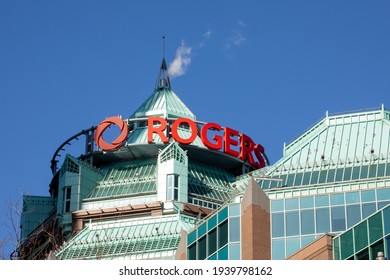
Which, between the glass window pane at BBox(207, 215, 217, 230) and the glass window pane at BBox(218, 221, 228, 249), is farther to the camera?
the glass window pane at BBox(207, 215, 217, 230)

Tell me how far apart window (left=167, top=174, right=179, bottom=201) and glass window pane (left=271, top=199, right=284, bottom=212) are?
122 feet

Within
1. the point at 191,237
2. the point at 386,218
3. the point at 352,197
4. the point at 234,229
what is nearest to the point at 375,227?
the point at 386,218

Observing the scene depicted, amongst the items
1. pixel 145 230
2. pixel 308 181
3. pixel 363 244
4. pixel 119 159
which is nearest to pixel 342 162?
pixel 308 181

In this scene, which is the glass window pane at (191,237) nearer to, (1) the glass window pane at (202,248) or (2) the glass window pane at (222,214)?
(1) the glass window pane at (202,248)

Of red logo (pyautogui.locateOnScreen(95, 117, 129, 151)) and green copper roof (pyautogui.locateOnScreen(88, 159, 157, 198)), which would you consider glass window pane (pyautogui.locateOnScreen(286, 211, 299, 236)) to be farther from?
red logo (pyautogui.locateOnScreen(95, 117, 129, 151))

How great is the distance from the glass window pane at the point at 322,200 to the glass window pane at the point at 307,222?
2.72 feet

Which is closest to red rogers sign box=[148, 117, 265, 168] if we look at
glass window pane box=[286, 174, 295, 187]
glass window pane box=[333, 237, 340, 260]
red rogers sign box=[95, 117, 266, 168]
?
red rogers sign box=[95, 117, 266, 168]

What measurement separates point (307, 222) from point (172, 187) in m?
40.2

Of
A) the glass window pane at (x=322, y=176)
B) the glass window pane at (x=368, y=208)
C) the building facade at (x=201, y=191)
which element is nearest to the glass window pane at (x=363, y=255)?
the building facade at (x=201, y=191)

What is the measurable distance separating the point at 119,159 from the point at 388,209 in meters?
71.3

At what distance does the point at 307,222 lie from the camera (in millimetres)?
75000

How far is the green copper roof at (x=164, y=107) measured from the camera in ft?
414

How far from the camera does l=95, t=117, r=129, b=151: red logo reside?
394ft
